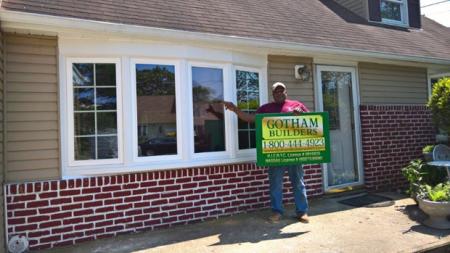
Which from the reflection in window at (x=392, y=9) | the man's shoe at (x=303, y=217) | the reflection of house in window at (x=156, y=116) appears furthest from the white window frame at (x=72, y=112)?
the reflection in window at (x=392, y=9)

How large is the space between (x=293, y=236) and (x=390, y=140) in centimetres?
364

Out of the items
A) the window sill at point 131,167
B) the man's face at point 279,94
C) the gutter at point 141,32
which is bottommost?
the window sill at point 131,167

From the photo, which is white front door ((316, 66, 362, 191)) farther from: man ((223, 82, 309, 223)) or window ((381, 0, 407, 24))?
window ((381, 0, 407, 24))

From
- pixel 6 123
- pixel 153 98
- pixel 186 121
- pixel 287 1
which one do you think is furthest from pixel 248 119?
pixel 287 1

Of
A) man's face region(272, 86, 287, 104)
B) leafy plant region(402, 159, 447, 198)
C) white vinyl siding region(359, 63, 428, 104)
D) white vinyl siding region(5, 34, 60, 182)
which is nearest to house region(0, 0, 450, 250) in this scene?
white vinyl siding region(5, 34, 60, 182)

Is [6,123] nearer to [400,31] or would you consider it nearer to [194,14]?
[194,14]

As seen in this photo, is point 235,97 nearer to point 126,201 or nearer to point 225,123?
point 225,123

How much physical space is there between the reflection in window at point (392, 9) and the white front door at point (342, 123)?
11.5 ft

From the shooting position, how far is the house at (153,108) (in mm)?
4391

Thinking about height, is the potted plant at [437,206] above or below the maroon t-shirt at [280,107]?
below

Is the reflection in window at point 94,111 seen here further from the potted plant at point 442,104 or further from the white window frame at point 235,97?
the potted plant at point 442,104

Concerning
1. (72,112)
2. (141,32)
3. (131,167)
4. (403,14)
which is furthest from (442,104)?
(72,112)

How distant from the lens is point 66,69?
4.62 meters

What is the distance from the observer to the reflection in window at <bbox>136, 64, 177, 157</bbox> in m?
4.98
